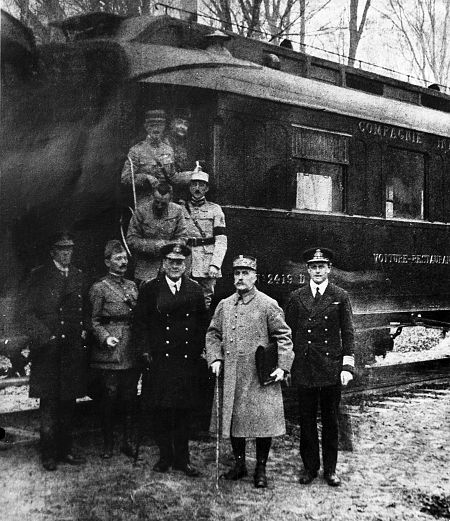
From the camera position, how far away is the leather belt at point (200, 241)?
5.20 m

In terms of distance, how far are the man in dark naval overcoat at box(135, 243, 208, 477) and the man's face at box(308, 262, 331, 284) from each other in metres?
0.82

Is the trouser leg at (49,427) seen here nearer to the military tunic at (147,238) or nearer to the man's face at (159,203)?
the military tunic at (147,238)

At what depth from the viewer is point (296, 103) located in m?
6.32

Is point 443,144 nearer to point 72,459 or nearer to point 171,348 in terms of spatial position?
point 171,348

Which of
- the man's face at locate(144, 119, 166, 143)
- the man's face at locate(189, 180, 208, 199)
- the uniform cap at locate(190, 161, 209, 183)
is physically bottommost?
the man's face at locate(189, 180, 208, 199)

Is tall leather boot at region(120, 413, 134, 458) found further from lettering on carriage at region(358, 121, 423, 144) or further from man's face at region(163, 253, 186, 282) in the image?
lettering on carriage at region(358, 121, 423, 144)

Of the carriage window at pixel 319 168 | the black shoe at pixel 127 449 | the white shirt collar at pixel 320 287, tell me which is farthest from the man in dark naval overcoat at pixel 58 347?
the carriage window at pixel 319 168

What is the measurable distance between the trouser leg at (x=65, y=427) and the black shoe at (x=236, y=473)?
107cm

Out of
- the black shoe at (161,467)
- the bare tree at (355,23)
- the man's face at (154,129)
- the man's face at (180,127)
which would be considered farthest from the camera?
the bare tree at (355,23)

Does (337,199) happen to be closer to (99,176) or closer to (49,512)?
(99,176)

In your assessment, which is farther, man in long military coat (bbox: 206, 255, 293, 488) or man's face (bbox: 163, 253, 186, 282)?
man's face (bbox: 163, 253, 186, 282)

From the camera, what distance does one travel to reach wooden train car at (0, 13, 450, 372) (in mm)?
4633

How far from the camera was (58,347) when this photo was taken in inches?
187

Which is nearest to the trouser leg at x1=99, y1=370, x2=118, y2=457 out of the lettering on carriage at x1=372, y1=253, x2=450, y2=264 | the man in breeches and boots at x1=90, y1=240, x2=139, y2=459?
the man in breeches and boots at x1=90, y1=240, x2=139, y2=459
